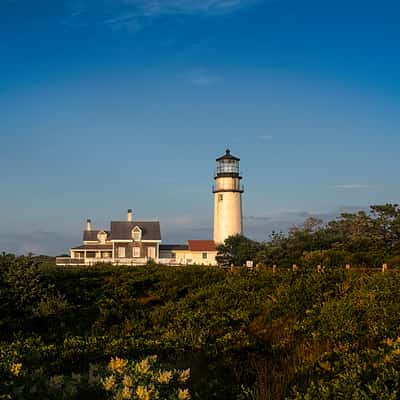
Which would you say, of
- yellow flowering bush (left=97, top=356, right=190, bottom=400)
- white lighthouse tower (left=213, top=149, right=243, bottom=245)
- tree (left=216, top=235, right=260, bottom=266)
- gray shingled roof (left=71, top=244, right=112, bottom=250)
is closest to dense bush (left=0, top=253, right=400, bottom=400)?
yellow flowering bush (left=97, top=356, right=190, bottom=400)

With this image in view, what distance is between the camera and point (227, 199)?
5300 centimetres

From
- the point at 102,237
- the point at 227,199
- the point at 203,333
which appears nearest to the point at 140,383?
the point at 203,333

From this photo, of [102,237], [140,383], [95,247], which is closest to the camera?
[140,383]

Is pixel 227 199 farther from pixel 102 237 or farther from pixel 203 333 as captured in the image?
pixel 203 333

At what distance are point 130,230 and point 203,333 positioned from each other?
4616 centimetres

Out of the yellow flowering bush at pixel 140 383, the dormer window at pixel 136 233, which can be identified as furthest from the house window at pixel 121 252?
the yellow flowering bush at pixel 140 383

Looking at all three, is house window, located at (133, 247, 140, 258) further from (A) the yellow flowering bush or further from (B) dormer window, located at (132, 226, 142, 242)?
(A) the yellow flowering bush

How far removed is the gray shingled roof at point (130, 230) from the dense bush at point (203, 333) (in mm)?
35875

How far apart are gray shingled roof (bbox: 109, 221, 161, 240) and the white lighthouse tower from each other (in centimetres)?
691

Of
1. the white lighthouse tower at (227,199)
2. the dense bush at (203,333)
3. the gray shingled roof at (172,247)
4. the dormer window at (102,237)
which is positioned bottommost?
the dense bush at (203,333)

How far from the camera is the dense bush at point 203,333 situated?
465 cm

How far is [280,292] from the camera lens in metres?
12.8

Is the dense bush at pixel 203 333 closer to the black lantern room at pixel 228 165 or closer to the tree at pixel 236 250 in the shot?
the tree at pixel 236 250

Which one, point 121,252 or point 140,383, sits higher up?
point 121,252
